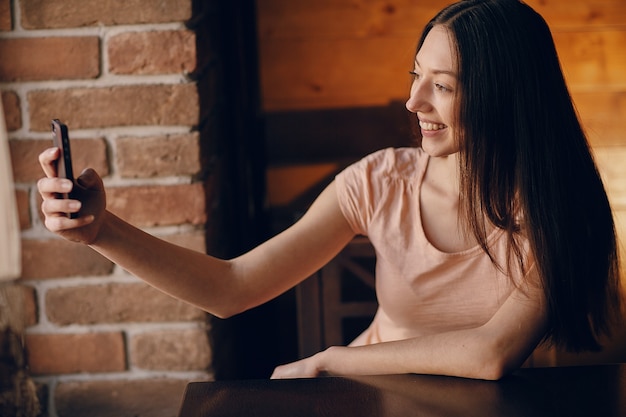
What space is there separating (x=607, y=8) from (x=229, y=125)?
1173 millimetres

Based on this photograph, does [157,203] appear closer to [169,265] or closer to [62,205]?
[169,265]

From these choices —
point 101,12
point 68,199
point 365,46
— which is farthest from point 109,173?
point 365,46

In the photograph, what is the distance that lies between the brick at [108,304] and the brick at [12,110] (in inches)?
11.2

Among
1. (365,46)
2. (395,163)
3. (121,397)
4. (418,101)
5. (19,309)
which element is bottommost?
(121,397)

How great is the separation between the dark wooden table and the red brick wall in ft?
1.53

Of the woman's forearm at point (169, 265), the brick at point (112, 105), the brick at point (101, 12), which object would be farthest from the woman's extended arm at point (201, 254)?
the brick at point (101, 12)

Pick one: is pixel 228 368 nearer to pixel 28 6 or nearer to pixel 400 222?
pixel 400 222

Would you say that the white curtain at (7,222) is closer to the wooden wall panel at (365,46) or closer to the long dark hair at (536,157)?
the long dark hair at (536,157)

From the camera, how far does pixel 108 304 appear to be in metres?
1.42

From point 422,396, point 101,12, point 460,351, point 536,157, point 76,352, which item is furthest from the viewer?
point 76,352

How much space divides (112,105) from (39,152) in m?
0.15

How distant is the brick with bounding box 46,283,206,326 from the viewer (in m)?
1.42

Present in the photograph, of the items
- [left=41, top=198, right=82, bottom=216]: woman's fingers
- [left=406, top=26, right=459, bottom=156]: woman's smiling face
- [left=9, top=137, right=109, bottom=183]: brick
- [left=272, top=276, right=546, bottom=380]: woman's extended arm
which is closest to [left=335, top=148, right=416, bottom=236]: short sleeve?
[left=406, top=26, right=459, bottom=156]: woman's smiling face

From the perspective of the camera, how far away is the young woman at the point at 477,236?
1140 millimetres
